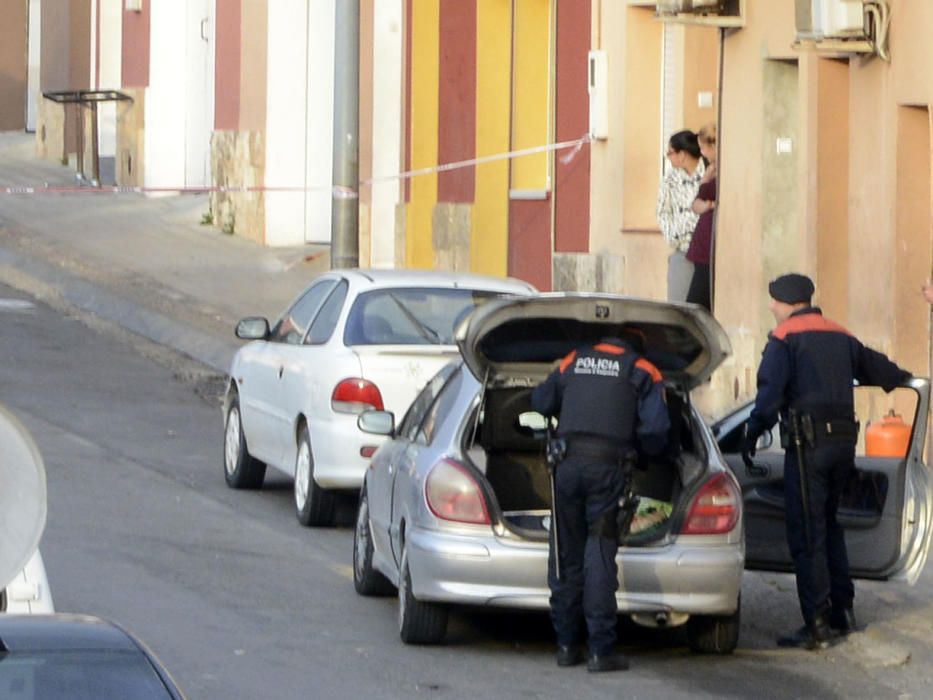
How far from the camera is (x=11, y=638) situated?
5.06 metres

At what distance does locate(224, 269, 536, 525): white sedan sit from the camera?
1232 cm

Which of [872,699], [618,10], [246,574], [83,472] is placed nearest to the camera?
[872,699]

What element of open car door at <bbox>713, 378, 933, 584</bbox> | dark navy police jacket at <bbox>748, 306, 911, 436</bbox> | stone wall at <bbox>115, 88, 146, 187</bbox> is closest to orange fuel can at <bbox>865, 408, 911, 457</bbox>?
open car door at <bbox>713, 378, 933, 584</bbox>

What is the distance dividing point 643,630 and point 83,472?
5169 millimetres

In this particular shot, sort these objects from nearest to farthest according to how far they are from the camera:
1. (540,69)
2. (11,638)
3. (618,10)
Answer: (11,638) < (618,10) < (540,69)

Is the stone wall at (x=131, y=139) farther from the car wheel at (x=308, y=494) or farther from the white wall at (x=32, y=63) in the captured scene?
the car wheel at (x=308, y=494)

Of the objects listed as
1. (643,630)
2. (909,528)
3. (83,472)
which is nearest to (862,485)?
(909,528)

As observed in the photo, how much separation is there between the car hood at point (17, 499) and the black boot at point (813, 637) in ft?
18.6

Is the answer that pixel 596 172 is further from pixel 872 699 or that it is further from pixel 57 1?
pixel 57 1

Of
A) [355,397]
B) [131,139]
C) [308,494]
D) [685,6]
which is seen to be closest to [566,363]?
[355,397]

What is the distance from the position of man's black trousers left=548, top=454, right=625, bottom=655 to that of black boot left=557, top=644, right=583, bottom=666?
0.44 feet

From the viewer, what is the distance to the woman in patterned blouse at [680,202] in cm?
1705

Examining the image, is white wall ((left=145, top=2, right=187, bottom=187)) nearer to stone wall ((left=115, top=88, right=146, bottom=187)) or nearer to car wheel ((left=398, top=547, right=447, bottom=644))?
stone wall ((left=115, top=88, right=146, bottom=187))

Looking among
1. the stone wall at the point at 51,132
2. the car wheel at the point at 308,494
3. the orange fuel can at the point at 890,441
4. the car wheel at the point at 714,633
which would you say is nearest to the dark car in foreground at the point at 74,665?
the car wheel at the point at 714,633
